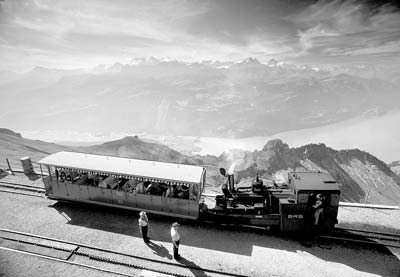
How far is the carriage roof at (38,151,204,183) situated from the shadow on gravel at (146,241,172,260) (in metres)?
3.09

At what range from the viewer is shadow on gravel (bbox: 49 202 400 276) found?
11.3 meters

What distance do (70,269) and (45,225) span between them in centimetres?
407

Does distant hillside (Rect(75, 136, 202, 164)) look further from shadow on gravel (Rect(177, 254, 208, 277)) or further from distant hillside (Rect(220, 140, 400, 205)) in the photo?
shadow on gravel (Rect(177, 254, 208, 277))

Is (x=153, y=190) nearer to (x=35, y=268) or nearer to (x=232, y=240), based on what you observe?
(x=232, y=240)

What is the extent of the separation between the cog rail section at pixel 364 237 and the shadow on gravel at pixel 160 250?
7342mm

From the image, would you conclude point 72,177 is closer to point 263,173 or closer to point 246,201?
point 246,201

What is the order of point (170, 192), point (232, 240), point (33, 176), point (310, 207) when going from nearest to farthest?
1. point (310, 207)
2. point (232, 240)
3. point (170, 192)
4. point (33, 176)

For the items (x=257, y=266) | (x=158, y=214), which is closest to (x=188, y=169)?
(x=158, y=214)

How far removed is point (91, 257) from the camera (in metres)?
11.4

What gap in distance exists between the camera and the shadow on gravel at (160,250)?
38.1 feet

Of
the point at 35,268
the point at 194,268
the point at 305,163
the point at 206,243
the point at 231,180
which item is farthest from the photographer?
the point at 305,163

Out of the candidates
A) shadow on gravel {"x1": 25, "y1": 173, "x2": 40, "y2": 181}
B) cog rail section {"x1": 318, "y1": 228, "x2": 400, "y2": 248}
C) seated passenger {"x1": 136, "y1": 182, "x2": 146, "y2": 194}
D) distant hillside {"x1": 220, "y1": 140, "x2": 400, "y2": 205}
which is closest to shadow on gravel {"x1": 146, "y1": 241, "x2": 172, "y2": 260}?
seated passenger {"x1": 136, "y1": 182, "x2": 146, "y2": 194}

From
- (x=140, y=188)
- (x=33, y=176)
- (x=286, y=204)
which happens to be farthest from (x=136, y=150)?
(x=286, y=204)

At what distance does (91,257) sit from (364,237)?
1279 centimetres
